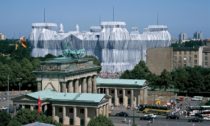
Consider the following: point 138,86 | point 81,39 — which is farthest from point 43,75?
point 81,39

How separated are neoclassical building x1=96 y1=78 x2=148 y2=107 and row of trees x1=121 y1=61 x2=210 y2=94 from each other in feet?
47.1

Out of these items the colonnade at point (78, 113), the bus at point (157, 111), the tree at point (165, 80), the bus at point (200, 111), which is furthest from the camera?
the tree at point (165, 80)

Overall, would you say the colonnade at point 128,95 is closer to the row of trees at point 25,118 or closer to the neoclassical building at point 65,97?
the neoclassical building at point 65,97

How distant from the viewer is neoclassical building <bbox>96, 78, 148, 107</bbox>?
268 ft

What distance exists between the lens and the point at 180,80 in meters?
94.9

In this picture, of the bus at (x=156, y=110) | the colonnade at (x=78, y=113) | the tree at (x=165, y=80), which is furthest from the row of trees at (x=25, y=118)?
the tree at (x=165, y=80)

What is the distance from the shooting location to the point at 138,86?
266ft

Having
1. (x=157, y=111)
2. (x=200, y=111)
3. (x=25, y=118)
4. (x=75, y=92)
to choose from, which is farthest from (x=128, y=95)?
(x=25, y=118)

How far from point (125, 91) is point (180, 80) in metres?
17.6

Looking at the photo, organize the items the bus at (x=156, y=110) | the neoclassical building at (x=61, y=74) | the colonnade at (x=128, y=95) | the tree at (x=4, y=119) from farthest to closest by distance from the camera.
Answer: the colonnade at (x=128, y=95) < the bus at (x=156, y=110) < the neoclassical building at (x=61, y=74) < the tree at (x=4, y=119)

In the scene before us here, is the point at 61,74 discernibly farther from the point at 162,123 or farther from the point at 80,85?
the point at 162,123

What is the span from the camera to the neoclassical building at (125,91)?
3219 inches

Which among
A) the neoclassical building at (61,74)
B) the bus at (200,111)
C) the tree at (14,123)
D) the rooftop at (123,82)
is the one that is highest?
the neoclassical building at (61,74)

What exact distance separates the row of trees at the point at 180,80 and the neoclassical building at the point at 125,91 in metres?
14.4
